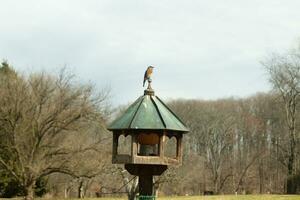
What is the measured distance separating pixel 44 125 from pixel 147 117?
25710mm

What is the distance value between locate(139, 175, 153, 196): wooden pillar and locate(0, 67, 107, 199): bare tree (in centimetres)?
2445

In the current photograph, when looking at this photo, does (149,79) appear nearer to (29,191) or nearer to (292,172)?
(29,191)

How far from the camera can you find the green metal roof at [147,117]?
835 cm

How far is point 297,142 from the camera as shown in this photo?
52969mm

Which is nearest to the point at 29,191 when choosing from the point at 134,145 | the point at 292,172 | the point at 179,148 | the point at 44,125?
the point at 44,125

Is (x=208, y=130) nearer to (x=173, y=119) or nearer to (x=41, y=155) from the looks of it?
(x=41, y=155)

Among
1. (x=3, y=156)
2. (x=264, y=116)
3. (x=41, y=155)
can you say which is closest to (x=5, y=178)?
(x=3, y=156)

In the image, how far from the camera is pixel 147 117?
27.6 ft

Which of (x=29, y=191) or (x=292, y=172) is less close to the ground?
(x=292, y=172)

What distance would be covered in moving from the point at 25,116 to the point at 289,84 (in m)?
26.0

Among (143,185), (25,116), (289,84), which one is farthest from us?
(289,84)

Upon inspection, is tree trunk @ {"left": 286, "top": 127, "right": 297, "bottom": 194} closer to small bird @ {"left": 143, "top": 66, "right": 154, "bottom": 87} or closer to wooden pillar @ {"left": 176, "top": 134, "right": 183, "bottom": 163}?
wooden pillar @ {"left": 176, "top": 134, "right": 183, "bottom": 163}

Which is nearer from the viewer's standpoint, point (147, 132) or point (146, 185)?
point (146, 185)

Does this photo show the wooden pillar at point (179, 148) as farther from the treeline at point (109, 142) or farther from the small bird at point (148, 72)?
the treeline at point (109, 142)
